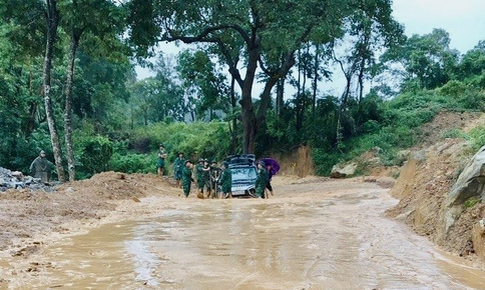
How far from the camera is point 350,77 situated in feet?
104

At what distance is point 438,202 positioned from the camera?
9195mm

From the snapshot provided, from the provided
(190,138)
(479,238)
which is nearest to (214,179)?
(479,238)

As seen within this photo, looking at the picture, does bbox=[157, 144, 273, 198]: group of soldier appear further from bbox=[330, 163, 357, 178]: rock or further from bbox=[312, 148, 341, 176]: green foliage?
bbox=[312, 148, 341, 176]: green foliage

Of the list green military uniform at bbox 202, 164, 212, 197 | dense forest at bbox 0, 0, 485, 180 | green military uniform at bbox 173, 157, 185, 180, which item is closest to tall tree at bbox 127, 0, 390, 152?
dense forest at bbox 0, 0, 485, 180

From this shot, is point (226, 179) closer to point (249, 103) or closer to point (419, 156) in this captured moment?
point (419, 156)

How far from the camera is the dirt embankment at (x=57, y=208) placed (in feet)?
27.1

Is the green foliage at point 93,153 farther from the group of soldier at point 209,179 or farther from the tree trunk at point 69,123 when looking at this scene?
the group of soldier at point 209,179

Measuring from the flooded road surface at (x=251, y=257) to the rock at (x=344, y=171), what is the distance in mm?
16530

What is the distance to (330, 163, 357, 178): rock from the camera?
2795 cm

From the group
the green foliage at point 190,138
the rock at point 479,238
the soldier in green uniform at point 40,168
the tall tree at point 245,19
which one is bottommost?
the rock at point 479,238

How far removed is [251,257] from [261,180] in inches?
424

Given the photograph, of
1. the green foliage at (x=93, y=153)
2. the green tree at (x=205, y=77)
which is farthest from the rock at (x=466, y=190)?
the green foliage at (x=93, y=153)

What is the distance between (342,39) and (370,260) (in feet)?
83.5

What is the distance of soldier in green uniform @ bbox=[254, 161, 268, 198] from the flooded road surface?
6171 millimetres
